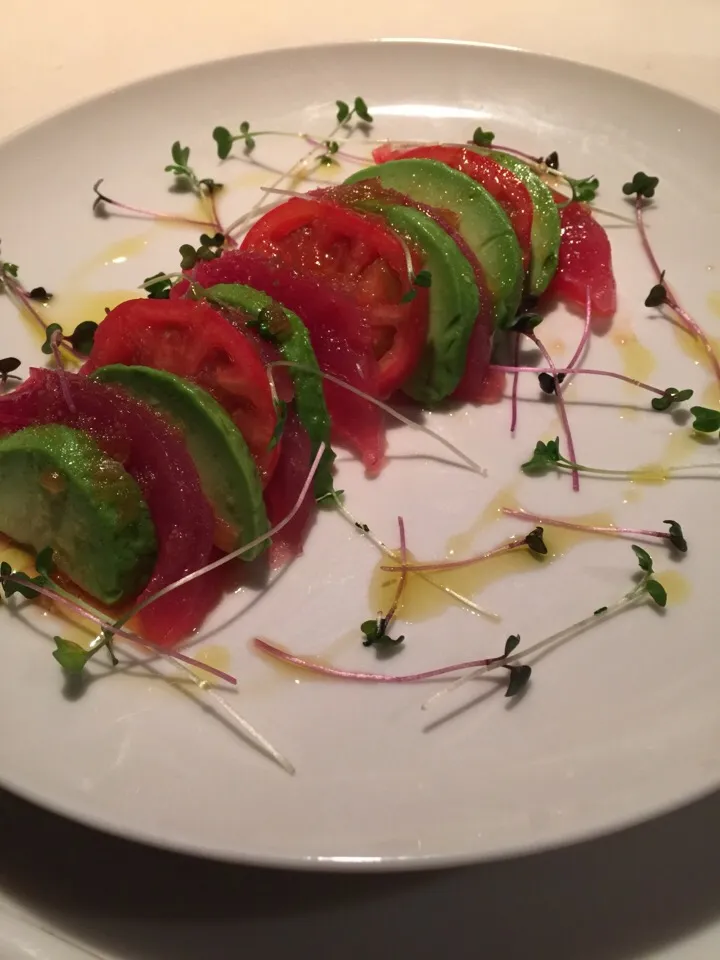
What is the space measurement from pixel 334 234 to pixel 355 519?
809 mm

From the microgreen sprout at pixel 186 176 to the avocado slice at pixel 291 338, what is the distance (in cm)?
111

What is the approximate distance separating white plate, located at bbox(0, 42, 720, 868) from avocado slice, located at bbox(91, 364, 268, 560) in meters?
0.24

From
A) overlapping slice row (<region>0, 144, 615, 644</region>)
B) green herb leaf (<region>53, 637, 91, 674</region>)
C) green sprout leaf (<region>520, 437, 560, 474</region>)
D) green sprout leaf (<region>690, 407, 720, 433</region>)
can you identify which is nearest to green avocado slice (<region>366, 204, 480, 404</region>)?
overlapping slice row (<region>0, 144, 615, 644</region>)

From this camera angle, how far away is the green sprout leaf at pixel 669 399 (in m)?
2.36

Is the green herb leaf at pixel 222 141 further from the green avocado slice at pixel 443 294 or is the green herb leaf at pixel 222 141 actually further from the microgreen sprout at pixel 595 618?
the microgreen sprout at pixel 595 618

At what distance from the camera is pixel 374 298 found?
2.23 meters

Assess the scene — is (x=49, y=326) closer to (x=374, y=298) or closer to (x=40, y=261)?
(x=40, y=261)

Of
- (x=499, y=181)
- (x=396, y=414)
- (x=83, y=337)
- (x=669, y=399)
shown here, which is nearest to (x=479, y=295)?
(x=396, y=414)

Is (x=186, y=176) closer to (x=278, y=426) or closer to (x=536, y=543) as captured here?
(x=278, y=426)

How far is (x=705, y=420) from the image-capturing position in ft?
7.53

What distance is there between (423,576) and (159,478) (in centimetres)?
71

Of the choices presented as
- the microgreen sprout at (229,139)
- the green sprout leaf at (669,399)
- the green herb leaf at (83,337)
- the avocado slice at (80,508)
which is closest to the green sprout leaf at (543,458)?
the green sprout leaf at (669,399)

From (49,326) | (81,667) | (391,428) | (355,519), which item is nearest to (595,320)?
(391,428)

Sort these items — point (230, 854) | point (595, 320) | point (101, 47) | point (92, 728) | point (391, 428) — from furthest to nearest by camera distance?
point (101, 47)
point (595, 320)
point (391, 428)
point (92, 728)
point (230, 854)
